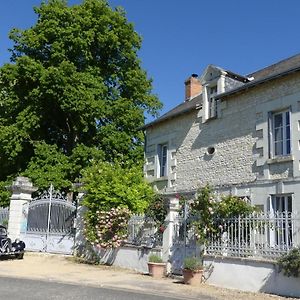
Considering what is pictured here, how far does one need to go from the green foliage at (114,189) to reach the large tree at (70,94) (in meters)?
6.72

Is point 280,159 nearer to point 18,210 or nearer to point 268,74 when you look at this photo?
point 268,74

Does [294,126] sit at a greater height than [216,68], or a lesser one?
lesser

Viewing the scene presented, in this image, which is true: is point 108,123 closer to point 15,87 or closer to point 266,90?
point 15,87

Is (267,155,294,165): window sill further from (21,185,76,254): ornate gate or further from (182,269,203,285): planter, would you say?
(21,185,76,254): ornate gate

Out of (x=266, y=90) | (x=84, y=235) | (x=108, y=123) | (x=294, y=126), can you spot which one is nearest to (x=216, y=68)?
(x=266, y=90)

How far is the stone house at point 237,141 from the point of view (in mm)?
12695

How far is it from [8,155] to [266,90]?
14077 millimetres

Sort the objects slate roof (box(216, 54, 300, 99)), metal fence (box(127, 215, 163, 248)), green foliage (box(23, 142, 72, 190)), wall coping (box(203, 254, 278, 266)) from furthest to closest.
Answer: green foliage (box(23, 142, 72, 190)) → slate roof (box(216, 54, 300, 99)) → metal fence (box(127, 215, 163, 248)) → wall coping (box(203, 254, 278, 266))

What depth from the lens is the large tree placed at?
22.2 meters

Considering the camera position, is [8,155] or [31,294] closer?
[31,294]

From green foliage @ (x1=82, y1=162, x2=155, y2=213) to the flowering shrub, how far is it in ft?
1.10

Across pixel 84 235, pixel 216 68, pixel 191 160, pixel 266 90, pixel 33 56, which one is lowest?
pixel 84 235

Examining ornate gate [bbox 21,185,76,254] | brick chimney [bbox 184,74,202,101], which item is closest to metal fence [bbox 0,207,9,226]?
ornate gate [bbox 21,185,76,254]

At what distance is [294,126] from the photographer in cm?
1252
